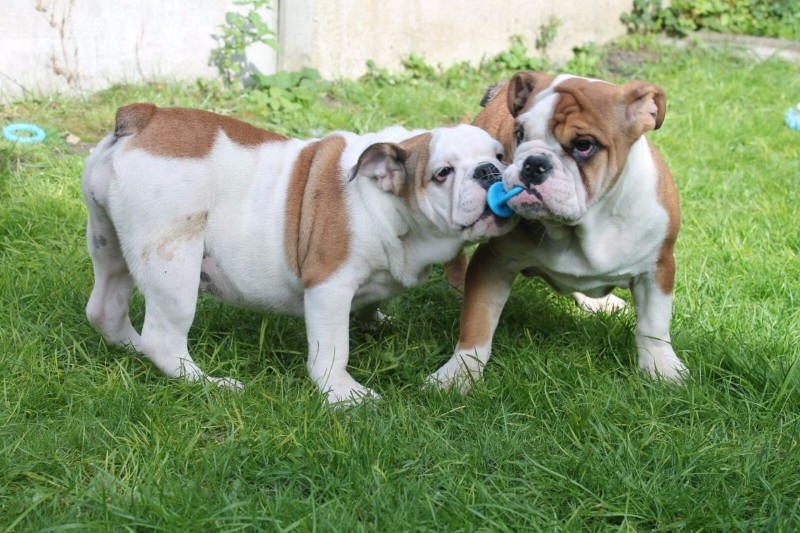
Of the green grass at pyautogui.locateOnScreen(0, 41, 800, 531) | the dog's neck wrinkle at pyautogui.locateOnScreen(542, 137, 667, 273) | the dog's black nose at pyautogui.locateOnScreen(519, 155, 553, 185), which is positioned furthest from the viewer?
the dog's neck wrinkle at pyautogui.locateOnScreen(542, 137, 667, 273)

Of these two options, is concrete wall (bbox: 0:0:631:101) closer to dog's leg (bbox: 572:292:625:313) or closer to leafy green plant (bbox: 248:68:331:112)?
leafy green plant (bbox: 248:68:331:112)

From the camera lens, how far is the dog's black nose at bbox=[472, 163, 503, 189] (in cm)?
406

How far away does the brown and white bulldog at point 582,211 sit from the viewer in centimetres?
389

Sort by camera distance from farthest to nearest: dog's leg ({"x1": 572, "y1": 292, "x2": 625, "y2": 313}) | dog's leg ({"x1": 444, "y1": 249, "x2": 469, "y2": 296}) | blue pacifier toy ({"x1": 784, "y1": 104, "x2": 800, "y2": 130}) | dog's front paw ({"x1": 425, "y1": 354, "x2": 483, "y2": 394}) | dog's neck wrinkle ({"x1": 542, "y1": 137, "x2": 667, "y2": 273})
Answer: blue pacifier toy ({"x1": 784, "y1": 104, "x2": 800, "y2": 130}), dog's leg ({"x1": 444, "y1": 249, "x2": 469, "y2": 296}), dog's leg ({"x1": 572, "y1": 292, "x2": 625, "y2": 313}), dog's front paw ({"x1": 425, "y1": 354, "x2": 483, "y2": 394}), dog's neck wrinkle ({"x1": 542, "y1": 137, "x2": 667, "y2": 273})

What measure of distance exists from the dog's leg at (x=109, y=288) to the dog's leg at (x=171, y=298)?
304 mm

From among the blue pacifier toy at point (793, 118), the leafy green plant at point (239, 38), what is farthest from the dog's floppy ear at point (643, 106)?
the blue pacifier toy at point (793, 118)

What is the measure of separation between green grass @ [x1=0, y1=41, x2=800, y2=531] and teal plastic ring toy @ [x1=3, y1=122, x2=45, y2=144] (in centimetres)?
63

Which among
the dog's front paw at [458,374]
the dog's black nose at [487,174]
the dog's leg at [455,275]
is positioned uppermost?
the dog's black nose at [487,174]

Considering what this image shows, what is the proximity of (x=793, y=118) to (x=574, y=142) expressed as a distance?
551 centimetres

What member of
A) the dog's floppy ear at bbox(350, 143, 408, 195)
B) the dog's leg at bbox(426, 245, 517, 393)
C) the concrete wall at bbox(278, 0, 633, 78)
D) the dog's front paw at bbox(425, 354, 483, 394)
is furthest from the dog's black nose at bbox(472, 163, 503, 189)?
the concrete wall at bbox(278, 0, 633, 78)

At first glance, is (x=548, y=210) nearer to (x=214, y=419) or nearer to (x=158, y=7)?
(x=214, y=419)

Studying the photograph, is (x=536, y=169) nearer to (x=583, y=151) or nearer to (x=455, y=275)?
(x=583, y=151)

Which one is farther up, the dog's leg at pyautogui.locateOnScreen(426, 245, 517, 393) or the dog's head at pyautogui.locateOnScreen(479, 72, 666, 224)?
the dog's head at pyautogui.locateOnScreen(479, 72, 666, 224)

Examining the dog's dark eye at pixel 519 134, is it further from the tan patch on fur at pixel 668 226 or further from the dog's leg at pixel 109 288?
the dog's leg at pixel 109 288
